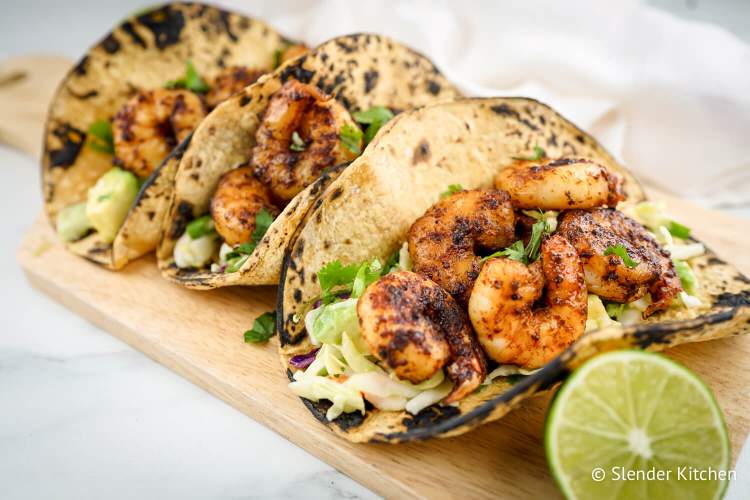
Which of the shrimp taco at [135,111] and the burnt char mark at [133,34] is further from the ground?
the burnt char mark at [133,34]

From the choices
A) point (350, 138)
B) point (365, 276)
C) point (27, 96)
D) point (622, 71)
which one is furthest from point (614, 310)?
point (27, 96)

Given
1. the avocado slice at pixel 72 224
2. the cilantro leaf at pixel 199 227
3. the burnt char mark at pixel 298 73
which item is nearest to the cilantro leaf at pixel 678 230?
the burnt char mark at pixel 298 73

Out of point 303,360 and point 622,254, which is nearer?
point 622,254

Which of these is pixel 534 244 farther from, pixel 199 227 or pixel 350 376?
pixel 199 227

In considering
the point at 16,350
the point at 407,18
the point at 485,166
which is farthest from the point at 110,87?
the point at 485,166

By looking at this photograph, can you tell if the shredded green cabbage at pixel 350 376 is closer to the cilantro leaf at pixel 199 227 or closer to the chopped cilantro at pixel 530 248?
the chopped cilantro at pixel 530 248

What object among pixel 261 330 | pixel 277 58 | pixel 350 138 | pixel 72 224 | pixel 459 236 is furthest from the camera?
pixel 277 58
